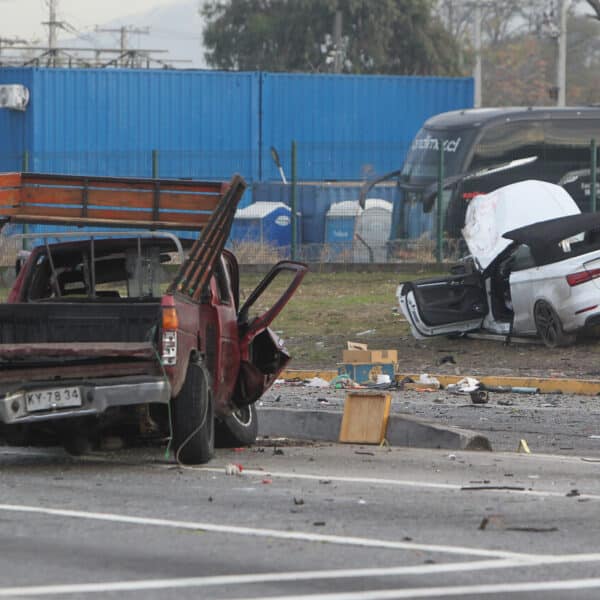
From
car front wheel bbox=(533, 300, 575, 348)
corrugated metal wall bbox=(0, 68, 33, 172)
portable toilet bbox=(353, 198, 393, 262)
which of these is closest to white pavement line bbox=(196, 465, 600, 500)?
car front wheel bbox=(533, 300, 575, 348)

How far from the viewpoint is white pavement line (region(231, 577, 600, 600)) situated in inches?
251

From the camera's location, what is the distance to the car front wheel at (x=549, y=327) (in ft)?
61.0

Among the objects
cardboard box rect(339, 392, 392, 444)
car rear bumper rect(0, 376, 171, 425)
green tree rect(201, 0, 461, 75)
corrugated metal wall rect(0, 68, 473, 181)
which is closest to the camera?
car rear bumper rect(0, 376, 171, 425)

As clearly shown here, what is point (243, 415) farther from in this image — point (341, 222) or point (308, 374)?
point (341, 222)

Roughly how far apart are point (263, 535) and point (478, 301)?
12.4 metres

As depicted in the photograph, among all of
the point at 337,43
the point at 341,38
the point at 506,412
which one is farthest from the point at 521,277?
the point at 341,38

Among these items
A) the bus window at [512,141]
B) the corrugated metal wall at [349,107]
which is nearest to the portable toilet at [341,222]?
the bus window at [512,141]

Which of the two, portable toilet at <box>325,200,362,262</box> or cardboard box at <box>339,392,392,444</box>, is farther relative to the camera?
portable toilet at <box>325,200,362,262</box>

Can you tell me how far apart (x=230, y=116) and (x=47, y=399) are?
4054cm

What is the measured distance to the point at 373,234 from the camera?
105ft

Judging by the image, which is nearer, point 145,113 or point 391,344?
point 391,344

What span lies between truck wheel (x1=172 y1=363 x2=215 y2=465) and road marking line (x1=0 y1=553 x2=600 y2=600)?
3.47 metres

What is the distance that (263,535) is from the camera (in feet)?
25.5

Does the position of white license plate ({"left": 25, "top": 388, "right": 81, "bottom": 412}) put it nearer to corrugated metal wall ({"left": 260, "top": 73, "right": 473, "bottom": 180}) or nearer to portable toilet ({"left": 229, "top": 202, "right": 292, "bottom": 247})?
portable toilet ({"left": 229, "top": 202, "right": 292, "bottom": 247})
